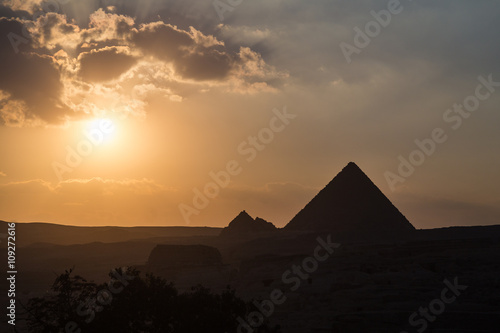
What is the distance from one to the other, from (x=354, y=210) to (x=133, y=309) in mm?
49768

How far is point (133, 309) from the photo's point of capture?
759 inches

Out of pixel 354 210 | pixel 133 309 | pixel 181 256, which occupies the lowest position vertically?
pixel 133 309

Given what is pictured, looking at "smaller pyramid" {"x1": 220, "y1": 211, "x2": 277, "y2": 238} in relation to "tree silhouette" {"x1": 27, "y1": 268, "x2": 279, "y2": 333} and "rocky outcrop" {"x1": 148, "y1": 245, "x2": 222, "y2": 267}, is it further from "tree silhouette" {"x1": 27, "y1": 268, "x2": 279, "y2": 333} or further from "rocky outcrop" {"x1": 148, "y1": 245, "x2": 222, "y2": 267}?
"tree silhouette" {"x1": 27, "y1": 268, "x2": 279, "y2": 333}

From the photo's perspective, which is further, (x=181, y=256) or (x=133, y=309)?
(x=181, y=256)

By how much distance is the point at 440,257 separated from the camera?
4541 centimetres

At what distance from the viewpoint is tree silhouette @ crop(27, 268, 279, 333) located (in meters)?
18.6

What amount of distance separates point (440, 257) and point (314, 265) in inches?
384

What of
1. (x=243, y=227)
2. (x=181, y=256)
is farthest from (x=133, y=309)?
(x=243, y=227)

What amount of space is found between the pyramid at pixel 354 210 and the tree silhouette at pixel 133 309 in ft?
154

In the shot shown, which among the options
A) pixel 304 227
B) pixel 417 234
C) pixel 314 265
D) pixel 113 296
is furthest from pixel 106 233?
pixel 113 296

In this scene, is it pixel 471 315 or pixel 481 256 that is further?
pixel 481 256

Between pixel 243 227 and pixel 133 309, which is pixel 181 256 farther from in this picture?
pixel 243 227

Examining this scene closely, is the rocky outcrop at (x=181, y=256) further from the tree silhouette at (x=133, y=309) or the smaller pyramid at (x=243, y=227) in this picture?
the smaller pyramid at (x=243, y=227)

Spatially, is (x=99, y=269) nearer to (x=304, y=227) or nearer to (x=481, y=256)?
(x=304, y=227)
